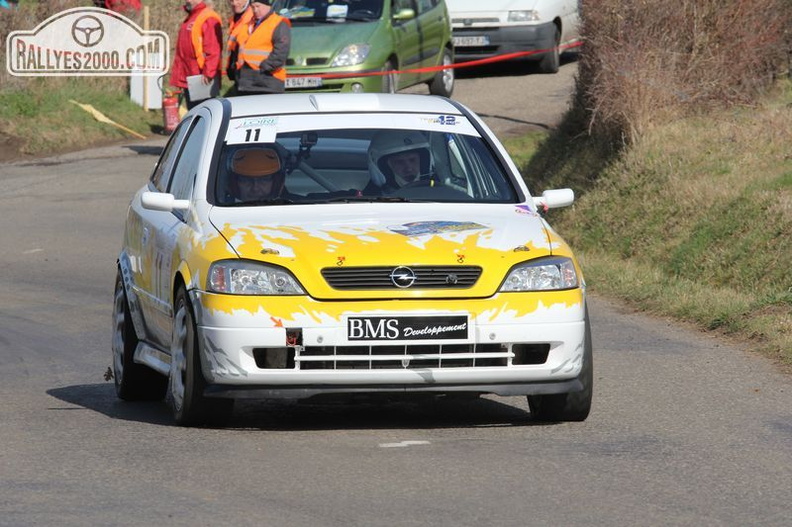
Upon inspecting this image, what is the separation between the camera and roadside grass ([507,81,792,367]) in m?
12.3

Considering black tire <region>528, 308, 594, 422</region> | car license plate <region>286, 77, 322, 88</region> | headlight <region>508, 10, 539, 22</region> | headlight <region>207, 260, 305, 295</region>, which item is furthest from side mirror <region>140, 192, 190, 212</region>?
headlight <region>508, 10, 539, 22</region>

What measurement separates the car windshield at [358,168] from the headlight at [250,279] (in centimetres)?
83

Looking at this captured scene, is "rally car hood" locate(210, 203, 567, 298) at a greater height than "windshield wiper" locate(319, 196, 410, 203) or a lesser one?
greater

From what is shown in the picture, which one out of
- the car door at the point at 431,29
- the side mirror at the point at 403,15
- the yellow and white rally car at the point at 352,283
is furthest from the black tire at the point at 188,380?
the car door at the point at 431,29

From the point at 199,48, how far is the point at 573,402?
13.6 m

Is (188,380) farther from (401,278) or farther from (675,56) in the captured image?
(675,56)

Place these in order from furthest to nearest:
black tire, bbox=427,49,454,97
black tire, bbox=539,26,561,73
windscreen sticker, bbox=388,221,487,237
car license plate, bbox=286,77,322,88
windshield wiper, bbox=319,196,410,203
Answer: black tire, bbox=539,26,561,73, black tire, bbox=427,49,454,97, car license plate, bbox=286,77,322,88, windshield wiper, bbox=319,196,410,203, windscreen sticker, bbox=388,221,487,237

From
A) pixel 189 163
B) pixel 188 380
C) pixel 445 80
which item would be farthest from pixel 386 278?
pixel 445 80

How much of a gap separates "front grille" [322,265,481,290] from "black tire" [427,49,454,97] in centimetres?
1774

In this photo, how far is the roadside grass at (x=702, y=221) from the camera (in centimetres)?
1233

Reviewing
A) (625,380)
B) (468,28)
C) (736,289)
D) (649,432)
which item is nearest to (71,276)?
(736,289)

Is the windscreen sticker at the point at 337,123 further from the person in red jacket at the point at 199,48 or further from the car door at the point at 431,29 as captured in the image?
the car door at the point at 431,29

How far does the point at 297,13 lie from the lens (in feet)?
78.2

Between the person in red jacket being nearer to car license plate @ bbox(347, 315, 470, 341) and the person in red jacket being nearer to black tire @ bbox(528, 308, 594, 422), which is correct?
black tire @ bbox(528, 308, 594, 422)
